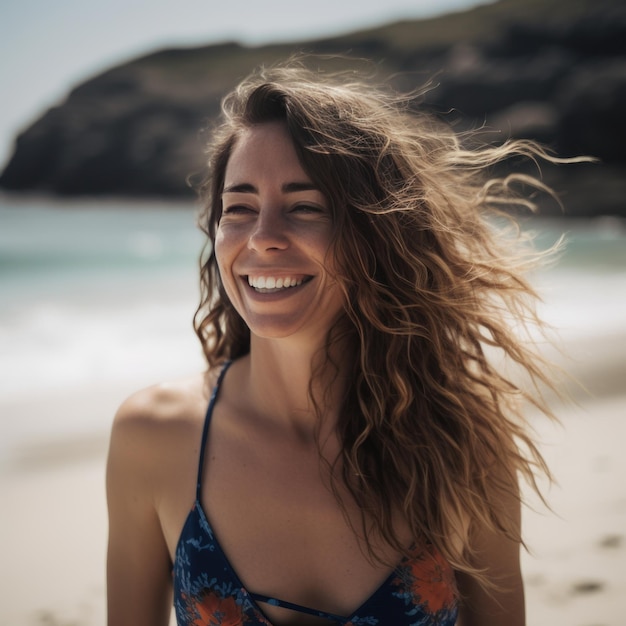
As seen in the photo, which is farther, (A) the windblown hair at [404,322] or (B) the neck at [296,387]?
(B) the neck at [296,387]

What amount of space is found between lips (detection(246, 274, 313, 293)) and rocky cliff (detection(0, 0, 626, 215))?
2816 centimetres

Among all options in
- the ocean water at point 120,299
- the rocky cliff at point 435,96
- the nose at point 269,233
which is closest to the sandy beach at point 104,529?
the ocean water at point 120,299

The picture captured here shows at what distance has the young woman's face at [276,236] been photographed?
191 centimetres

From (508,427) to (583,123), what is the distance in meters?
37.6

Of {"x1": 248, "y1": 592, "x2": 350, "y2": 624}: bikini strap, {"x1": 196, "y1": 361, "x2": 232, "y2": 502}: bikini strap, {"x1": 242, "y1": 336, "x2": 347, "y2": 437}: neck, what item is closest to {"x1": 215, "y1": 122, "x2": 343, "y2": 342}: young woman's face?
{"x1": 242, "y1": 336, "x2": 347, "y2": 437}: neck

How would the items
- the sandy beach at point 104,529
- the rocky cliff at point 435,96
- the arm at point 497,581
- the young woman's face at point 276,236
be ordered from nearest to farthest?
1. the young woman's face at point 276,236
2. the arm at point 497,581
3. the sandy beach at point 104,529
4. the rocky cliff at point 435,96

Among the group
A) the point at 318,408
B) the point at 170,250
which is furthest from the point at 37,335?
the point at 170,250

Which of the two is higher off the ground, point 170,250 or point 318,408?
point 170,250

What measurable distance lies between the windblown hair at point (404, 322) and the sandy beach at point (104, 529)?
98cm

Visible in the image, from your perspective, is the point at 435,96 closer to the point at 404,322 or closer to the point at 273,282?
the point at 404,322

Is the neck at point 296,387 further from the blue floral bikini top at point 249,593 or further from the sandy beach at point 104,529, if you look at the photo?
the sandy beach at point 104,529

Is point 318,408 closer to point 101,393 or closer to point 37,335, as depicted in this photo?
point 101,393

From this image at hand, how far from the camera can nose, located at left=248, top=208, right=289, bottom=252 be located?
1877 mm

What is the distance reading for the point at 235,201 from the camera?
1.99 meters
